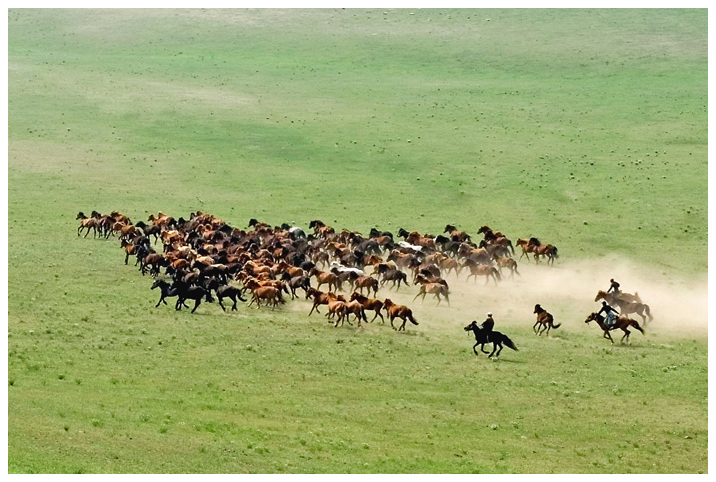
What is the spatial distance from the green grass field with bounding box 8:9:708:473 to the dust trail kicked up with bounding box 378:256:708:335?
0.79 ft

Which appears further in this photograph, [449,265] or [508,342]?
[449,265]

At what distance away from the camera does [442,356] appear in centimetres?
3438

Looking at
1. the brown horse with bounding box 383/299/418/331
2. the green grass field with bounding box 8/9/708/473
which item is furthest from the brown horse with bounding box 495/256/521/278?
the brown horse with bounding box 383/299/418/331

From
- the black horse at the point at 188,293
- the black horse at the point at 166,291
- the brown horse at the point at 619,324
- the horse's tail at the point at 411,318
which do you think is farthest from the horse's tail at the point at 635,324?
the black horse at the point at 166,291

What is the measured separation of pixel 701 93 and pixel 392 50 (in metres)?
25.6

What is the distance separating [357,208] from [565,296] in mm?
19822

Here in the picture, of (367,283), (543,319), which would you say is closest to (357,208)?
(367,283)

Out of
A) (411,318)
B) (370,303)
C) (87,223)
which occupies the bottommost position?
(411,318)

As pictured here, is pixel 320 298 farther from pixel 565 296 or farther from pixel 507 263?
pixel 565 296

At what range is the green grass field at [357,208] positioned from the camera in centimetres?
2853

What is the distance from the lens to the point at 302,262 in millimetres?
44031

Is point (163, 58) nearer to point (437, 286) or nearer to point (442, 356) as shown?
point (437, 286)

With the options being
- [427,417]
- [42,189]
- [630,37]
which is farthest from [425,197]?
[630,37]

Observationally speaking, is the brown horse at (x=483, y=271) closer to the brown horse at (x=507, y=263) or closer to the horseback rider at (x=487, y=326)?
the brown horse at (x=507, y=263)
